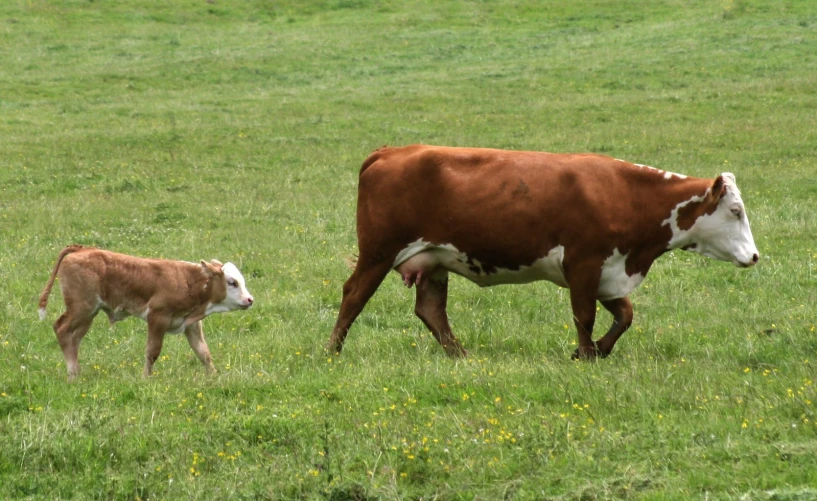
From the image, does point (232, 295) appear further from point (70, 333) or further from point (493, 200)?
point (493, 200)

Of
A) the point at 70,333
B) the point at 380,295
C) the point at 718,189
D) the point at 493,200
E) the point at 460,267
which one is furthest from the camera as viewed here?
the point at 380,295

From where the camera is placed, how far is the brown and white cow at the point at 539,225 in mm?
10070

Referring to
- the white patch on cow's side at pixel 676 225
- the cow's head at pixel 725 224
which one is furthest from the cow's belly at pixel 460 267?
the cow's head at pixel 725 224

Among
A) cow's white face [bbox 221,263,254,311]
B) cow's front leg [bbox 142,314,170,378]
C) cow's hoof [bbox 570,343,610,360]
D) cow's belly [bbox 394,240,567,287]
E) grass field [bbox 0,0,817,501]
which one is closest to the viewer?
grass field [bbox 0,0,817,501]

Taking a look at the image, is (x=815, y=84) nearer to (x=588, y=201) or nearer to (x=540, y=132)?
(x=540, y=132)

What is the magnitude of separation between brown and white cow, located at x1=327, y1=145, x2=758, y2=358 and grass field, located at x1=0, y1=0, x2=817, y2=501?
555mm

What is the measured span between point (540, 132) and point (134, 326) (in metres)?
16.5

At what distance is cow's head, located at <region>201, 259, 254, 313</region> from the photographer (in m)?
10.4

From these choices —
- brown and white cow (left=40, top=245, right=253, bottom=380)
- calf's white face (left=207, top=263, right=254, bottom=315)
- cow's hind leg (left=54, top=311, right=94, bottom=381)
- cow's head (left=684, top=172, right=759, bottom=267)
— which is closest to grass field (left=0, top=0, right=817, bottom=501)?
cow's hind leg (left=54, top=311, right=94, bottom=381)

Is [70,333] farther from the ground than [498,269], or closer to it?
closer to it

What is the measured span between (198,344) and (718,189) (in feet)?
15.9

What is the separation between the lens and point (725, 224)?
1030cm

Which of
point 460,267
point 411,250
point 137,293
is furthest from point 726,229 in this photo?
point 137,293

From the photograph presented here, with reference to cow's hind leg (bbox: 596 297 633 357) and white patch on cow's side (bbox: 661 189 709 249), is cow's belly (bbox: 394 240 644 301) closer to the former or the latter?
cow's hind leg (bbox: 596 297 633 357)
